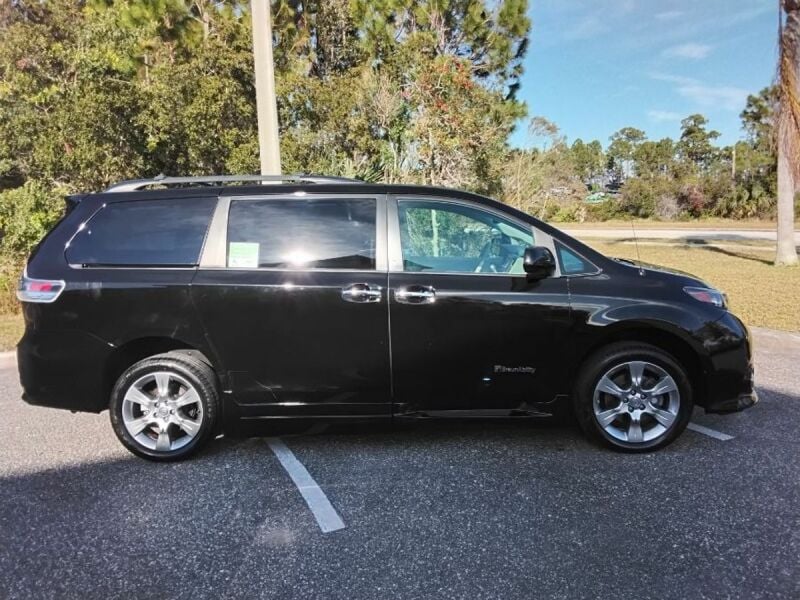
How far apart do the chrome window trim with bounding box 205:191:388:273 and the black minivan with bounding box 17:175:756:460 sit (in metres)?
0.01

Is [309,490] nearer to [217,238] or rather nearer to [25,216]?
[217,238]

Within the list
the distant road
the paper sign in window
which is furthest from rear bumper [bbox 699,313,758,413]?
the distant road

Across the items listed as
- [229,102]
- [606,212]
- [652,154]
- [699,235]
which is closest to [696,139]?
[652,154]

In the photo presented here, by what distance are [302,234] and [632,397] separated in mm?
2416

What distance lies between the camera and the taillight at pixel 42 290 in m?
3.81

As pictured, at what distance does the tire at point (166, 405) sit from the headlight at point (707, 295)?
10.5 feet

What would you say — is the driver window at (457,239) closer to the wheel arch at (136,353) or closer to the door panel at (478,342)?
the door panel at (478,342)

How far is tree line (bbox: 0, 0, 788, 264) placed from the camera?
373 inches

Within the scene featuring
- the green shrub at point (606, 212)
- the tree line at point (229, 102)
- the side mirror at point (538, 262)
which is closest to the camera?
the side mirror at point (538, 262)

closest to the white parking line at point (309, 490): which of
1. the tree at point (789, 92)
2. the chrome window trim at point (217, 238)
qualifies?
the chrome window trim at point (217, 238)

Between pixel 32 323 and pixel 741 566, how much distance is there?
167 inches

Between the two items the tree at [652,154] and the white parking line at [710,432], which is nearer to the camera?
the white parking line at [710,432]

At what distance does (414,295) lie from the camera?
3.76 metres

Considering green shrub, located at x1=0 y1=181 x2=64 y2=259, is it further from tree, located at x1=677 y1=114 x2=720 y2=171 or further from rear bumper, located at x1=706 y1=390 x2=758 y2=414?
tree, located at x1=677 y1=114 x2=720 y2=171
